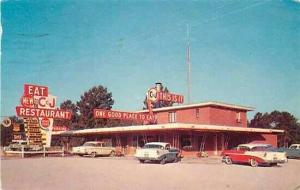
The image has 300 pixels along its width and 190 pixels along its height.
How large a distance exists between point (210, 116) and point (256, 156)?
11413 millimetres

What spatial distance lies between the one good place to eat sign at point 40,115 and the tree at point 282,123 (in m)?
30.6

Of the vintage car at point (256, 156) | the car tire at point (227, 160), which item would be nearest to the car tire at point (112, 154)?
the car tire at point (227, 160)

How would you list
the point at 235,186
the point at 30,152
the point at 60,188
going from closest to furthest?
the point at 60,188
the point at 235,186
the point at 30,152

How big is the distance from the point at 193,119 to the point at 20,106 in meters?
14.2

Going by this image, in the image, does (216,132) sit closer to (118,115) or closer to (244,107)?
(244,107)

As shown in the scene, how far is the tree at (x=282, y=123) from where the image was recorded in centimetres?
4888

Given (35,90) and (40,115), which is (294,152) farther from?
(35,90)

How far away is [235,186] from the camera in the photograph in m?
11.2

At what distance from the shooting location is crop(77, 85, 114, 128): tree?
67188 millimetres

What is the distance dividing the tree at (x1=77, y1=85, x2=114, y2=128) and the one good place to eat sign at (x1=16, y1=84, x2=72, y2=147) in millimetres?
35369

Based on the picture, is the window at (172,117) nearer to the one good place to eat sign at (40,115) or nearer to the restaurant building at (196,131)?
the restaurant building at (196,131)

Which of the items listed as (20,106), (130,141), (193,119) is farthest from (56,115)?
(193,119)

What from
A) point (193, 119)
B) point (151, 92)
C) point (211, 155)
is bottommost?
point (211, 155)

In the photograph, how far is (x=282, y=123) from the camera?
5228 centimetres
